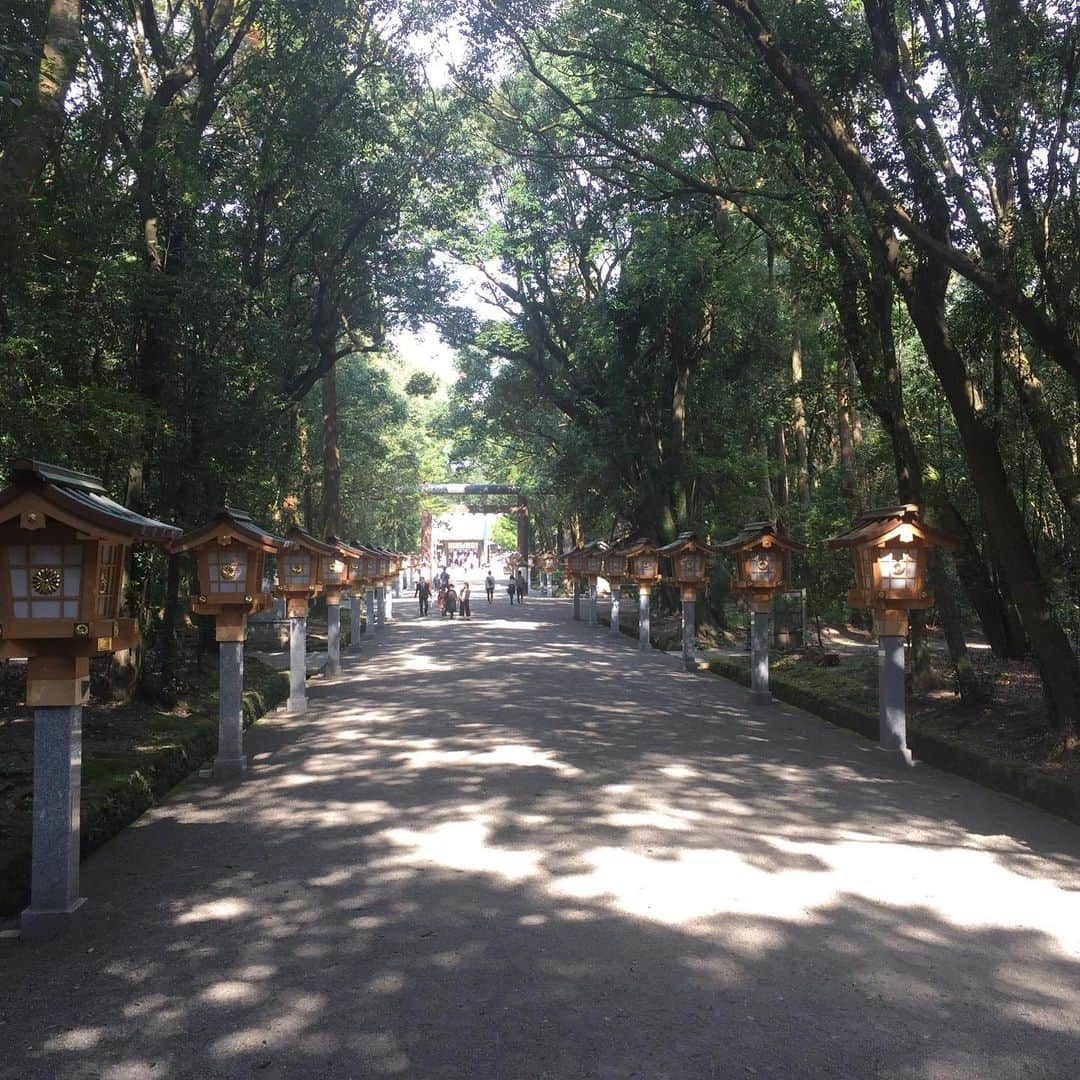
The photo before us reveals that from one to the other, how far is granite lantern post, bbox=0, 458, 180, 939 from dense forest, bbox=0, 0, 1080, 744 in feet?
9.18

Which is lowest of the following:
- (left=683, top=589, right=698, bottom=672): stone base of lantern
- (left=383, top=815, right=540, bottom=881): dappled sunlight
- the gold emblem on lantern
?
(left=383, top=815, right=540, bottom=881): dappled sunlight

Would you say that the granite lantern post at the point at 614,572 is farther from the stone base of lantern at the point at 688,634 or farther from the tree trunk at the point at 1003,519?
the tree trunk at the point at 1003,519

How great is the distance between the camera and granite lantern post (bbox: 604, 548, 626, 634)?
23.4m

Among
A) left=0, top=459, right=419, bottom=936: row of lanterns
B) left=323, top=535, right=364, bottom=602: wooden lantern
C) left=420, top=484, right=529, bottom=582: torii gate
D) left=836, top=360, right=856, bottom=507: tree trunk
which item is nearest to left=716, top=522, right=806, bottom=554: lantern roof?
left=836, top=360, right=856, bottom=507: tree trunk

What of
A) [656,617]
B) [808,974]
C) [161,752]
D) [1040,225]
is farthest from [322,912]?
[656,617]

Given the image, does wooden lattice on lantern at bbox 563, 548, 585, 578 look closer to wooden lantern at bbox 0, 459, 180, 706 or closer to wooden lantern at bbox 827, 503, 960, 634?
wooden lantern at bbox 827, 503, 960, 634

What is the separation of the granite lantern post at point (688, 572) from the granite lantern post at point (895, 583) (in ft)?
24.0

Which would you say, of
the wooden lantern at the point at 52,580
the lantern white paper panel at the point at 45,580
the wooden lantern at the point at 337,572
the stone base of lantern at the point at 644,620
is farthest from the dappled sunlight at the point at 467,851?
the stone base of lantern at the point at 644,620

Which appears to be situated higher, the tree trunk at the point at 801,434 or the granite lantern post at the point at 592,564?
the tree trunk at the point at 801,434

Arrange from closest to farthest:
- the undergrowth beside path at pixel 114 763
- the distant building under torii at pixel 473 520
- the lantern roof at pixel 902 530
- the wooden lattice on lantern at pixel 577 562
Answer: the undergrowth beside path at pixel 114 763, the lantern roof at pixel 902 530, the wooden lattice on lantern at pixel 577 562, the distant building under torii at pixel 473 520

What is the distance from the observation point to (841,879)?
17.1ft

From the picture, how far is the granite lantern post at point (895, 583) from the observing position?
28.4ft

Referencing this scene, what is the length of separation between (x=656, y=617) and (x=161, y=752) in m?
20.0

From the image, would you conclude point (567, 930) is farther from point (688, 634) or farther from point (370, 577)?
point (370, 577)
